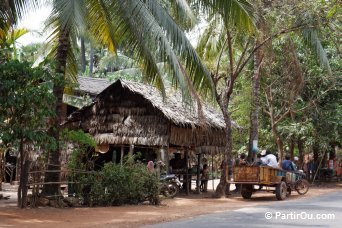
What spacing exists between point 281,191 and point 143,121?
544cm

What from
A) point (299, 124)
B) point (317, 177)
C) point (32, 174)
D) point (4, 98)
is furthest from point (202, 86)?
point (317, 177)

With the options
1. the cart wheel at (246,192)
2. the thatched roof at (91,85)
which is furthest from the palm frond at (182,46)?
the thatched roof at (91,85)

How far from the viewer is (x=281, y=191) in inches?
616

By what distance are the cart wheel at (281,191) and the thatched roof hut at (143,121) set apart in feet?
10.2

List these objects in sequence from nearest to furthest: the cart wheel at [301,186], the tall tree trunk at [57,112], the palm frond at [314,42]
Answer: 1. the tall tree trunk at [57,112]
2. the palm frond at [314,42]
3. the cart wheel at [301,186]

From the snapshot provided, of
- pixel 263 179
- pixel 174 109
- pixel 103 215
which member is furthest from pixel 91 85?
pixel 103 215

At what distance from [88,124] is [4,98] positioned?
8954 mm

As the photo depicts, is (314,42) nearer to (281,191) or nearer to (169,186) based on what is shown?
(281,191)

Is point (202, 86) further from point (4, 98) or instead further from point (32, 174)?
point (32, 174)

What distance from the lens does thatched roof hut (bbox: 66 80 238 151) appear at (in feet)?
55.7

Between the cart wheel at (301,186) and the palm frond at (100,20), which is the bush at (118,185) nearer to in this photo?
the palm frond at (100,20)

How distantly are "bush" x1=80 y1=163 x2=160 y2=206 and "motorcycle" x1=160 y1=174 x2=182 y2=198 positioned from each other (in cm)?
252

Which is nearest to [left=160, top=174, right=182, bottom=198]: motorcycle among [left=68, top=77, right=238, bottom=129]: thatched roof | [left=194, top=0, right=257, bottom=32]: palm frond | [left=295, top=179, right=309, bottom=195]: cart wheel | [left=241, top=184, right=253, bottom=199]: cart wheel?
[left=68, top=77, right=238, bottom=129]: thatched roof

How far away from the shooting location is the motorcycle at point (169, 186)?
16.5 meters
